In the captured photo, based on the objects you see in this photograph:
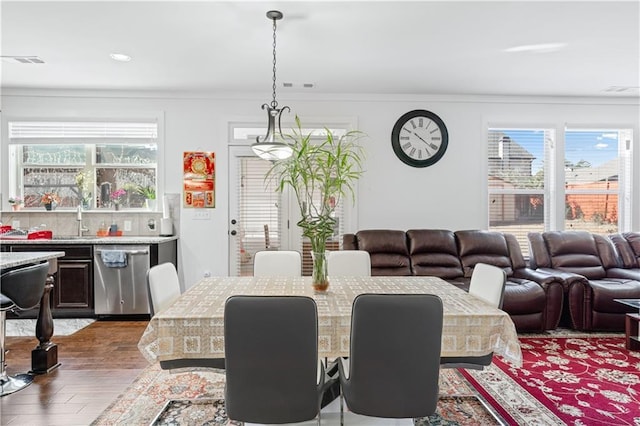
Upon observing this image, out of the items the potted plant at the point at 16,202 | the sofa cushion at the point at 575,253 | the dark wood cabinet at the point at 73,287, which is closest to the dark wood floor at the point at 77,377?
the dark wood cabinet at the point at 73,287

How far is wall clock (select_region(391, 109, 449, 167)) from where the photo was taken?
497 cm

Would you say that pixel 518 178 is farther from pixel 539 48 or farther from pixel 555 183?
pixel 539 48

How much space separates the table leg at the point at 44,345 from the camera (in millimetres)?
2963

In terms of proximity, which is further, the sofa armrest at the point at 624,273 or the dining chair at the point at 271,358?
the sofa armrest at the point at 624,273

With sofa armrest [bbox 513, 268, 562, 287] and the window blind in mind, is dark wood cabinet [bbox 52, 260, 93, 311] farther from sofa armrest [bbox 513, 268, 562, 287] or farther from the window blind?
sofa armrest [bbox 513, 268, 562, 287]

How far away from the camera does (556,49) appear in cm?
346

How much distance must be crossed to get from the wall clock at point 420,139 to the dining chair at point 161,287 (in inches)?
132

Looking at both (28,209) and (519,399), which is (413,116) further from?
(28,209)

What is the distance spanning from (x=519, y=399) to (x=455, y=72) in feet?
10.3

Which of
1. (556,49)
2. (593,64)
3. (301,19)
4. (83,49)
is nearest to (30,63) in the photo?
(83,49)

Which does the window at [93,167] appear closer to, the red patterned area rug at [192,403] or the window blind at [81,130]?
the window blind at [81,130]

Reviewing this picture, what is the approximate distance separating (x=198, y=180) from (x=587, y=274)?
4674 millimetres

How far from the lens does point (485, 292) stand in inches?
95.7

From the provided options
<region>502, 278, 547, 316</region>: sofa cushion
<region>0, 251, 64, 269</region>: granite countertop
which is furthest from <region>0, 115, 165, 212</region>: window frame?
<region>502, 278, 547, 316</region>: sofa cushion
